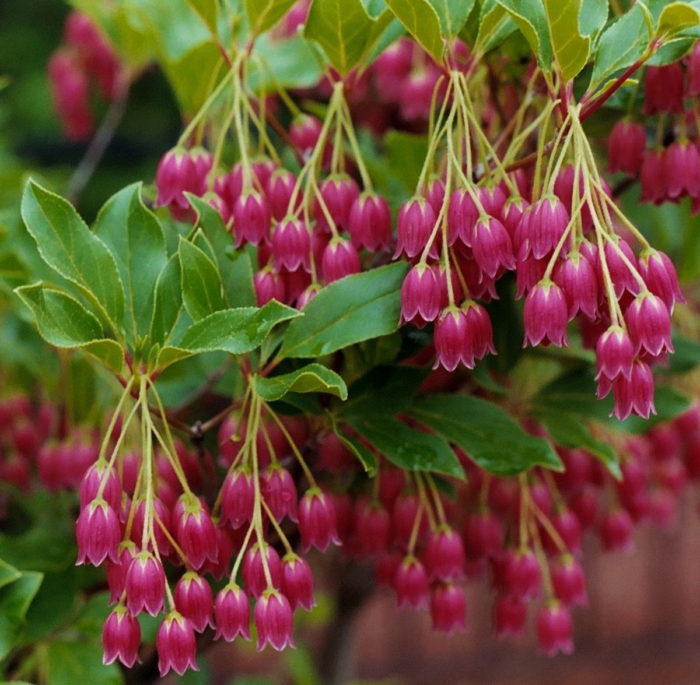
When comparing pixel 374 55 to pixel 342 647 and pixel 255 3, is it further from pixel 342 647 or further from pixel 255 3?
pixel 342 647

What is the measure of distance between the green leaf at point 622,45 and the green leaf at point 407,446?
0.33 meters

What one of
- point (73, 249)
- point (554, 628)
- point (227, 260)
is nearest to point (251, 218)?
point (227, 260)

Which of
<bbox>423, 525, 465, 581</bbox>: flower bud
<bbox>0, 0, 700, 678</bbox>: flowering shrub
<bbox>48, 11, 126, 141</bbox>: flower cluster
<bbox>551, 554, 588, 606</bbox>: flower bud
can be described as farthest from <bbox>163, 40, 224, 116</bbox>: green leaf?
<bbox>48, 11, 126, 141</bbox>: flower cluster

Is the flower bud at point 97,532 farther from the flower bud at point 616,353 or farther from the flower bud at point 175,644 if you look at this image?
the flower bud at point 616,353

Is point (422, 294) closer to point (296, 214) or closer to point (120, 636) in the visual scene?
point (296, 214)

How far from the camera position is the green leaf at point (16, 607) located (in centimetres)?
95

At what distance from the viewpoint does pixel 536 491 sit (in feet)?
3.59

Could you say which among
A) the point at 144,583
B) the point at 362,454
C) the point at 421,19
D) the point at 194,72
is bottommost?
the point at 144,583

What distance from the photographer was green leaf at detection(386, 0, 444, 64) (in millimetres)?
769

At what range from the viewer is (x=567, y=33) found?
0.75 m

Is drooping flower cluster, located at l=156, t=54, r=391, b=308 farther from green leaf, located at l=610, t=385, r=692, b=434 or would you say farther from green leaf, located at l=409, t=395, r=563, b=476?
green leaf, located at l=610, t=385, r=692, b=434

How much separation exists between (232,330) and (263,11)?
306mm

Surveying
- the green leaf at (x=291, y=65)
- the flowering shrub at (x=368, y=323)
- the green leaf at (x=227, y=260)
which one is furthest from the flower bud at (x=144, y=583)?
the green leaf at (x=291, y=65)

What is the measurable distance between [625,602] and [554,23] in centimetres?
435
